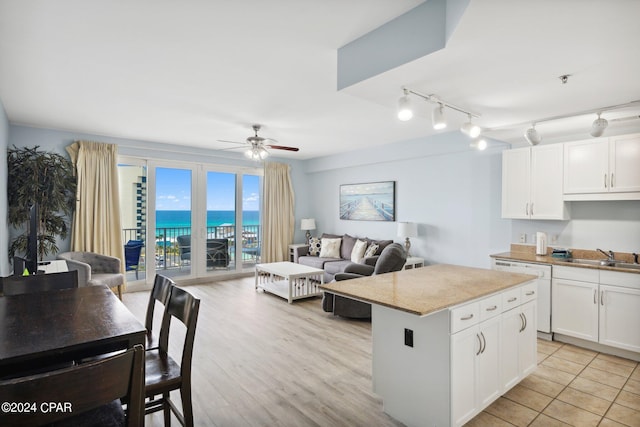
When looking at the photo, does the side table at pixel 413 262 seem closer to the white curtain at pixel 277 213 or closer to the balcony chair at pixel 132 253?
the white curtain at pixel 277 213

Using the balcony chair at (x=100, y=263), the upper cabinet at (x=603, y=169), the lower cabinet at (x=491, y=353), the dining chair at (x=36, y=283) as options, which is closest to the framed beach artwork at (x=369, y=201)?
the upper cabinet at (x=603, y=169)

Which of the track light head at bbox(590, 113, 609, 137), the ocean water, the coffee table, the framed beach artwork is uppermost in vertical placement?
the track light head at bbox(590, 113, 609, 137)

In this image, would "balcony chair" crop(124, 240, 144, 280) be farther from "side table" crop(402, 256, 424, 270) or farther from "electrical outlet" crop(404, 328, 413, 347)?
"electrical outlet" crop(404, 328, 413, 347)

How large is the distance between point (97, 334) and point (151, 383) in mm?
402

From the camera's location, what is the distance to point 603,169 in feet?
11.6

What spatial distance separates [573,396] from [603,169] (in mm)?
2357

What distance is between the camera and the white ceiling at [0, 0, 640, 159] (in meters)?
1.88

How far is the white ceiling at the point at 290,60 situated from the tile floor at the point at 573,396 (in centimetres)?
239

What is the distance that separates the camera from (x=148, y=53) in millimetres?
2650

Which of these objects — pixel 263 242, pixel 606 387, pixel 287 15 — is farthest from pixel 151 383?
pixel 263 242

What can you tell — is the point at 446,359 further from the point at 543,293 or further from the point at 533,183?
the point at 533,183

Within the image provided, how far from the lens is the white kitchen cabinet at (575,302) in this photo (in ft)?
11.1

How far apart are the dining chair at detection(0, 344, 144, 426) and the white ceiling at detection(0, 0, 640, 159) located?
1.98 metres

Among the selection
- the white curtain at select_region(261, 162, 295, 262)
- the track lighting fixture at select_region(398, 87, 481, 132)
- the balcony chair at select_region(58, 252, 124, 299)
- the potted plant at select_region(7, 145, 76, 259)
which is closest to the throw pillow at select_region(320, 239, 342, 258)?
the white curtain at select_region(261, 162, 295, 262)
